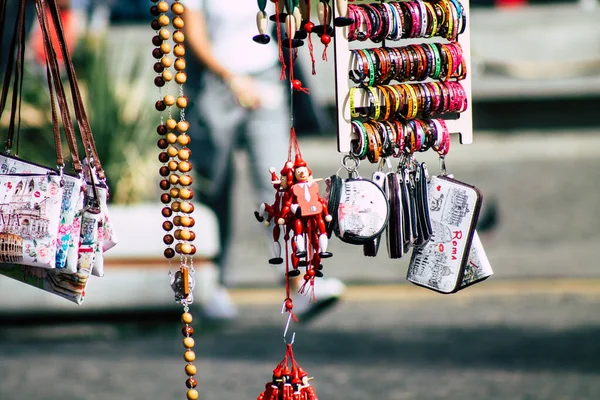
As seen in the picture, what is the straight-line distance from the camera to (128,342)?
18.5ft

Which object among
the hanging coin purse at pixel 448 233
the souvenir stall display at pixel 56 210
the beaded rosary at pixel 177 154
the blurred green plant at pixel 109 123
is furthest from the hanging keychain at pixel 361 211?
the blurred green plant at pixel 109 123

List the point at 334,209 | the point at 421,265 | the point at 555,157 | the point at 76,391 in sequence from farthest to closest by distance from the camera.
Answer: the point at 555,157, the point at 76,391, the point at 421,265, the point at 334,209

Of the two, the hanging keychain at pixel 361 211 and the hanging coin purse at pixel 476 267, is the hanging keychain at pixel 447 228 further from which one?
the hanging keychain at pixel 361 211

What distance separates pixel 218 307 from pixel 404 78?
148 inches

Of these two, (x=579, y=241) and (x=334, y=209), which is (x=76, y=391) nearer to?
(x=334, y=209)

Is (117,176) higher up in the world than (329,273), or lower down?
higher up

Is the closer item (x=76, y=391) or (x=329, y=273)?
(x=76, y=391)

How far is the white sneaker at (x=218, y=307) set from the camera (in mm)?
5965

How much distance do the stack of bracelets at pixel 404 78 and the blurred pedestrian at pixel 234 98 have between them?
116 inches

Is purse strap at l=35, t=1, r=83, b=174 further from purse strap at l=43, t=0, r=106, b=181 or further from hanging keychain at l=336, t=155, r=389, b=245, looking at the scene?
hanging keychain at l=336, t=155, r=389, b=245

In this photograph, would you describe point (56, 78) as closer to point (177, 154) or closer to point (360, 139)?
point (177, 154)

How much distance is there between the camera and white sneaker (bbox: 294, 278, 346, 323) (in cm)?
524

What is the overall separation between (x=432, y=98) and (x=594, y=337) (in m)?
3.45

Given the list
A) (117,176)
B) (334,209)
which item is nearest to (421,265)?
(334,209)
